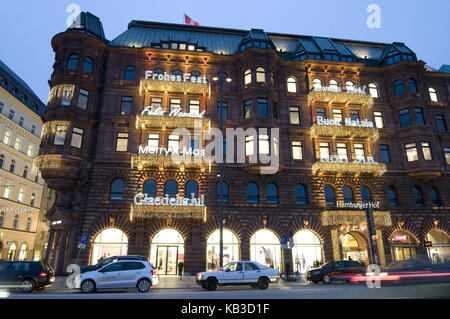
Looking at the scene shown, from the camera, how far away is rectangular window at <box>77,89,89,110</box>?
28281mm

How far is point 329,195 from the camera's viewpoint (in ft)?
95.5

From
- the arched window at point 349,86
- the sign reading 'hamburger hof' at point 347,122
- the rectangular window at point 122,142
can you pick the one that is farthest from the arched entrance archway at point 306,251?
the rectangular window at point 122,142

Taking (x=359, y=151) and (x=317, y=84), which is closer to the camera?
(x=359, y=151)

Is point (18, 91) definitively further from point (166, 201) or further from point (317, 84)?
point (317, 84)

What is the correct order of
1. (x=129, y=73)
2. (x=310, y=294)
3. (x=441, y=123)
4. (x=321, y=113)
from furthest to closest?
(x=441, y=123) → (x=321, y=113) → (x=129, y=73) → (x=310, y=294)

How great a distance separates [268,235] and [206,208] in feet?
21.3

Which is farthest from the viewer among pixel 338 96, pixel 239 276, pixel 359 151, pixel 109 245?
pixel 338 96

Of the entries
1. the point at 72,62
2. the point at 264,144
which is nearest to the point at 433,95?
the point at 264,144

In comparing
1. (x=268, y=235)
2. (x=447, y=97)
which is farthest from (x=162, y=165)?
(x=447, y=97)

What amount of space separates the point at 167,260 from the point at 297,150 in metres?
16.8

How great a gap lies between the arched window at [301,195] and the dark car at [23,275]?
2152 cm

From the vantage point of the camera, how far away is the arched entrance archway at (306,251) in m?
27.0

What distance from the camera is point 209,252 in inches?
1032

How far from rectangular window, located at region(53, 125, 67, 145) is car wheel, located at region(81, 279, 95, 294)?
16.0 metres
